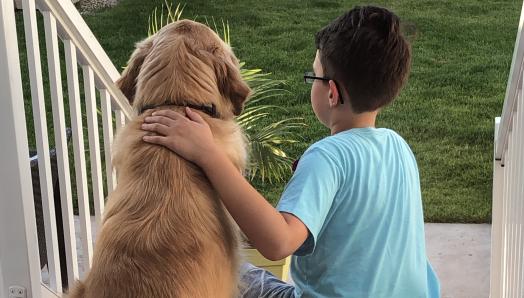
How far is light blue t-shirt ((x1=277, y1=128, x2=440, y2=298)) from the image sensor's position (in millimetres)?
2035

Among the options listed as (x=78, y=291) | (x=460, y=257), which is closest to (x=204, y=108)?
(x=78, y=291)

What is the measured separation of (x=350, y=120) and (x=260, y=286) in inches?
27.0

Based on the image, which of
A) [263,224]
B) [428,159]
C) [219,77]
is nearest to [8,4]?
[219,77]

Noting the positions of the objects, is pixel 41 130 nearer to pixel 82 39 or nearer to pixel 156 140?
pixel 82 39

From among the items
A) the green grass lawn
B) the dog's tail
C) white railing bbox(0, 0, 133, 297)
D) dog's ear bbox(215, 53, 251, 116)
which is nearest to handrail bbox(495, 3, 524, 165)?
dog's ear bbox(215, 53, 251, 116)

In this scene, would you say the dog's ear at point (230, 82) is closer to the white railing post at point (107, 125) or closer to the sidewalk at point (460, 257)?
the white railing post at point (107, 125)

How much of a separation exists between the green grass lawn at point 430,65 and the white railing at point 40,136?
3.43m

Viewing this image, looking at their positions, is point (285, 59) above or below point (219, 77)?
below

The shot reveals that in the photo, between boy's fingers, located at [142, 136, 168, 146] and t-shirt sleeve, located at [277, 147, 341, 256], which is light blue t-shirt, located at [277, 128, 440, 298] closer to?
t-shirt sleeve, located at [277, 147, 341, 256]

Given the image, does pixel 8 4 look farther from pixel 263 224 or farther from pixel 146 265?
pixel 263 224

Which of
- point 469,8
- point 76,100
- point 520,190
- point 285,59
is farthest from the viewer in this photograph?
point 469,8

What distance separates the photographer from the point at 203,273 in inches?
81.4

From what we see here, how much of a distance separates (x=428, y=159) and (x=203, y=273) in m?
5.34

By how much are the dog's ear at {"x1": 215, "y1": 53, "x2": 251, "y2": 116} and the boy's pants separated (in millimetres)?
560
